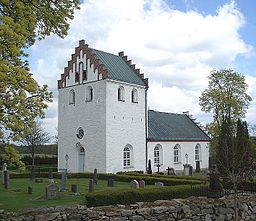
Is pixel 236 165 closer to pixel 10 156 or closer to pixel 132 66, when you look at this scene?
pixel 10 156

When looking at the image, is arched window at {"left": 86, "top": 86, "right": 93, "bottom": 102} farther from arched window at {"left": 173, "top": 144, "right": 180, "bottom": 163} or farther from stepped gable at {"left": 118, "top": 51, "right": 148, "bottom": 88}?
arched window at {"left": 173, "top": 144, "right": 180, "bottom": 163}

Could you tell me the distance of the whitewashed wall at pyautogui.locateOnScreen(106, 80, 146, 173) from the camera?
1158 inches

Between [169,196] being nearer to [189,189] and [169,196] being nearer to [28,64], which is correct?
[189,189]

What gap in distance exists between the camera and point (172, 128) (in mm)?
38625

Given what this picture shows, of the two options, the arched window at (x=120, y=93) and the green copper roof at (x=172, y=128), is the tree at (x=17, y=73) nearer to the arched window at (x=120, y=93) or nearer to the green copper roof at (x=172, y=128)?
the arched window at (x=120, y=93)

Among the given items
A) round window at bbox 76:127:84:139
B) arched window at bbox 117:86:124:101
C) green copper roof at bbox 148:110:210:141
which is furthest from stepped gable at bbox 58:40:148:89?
green copper roof at bbox 148:110:210:141

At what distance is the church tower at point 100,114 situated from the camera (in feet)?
96.7

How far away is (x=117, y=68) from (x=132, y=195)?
1956cm

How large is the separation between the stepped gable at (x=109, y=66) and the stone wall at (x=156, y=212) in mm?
17850

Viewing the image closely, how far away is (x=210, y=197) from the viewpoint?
47.3 feet

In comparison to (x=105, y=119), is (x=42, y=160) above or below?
below

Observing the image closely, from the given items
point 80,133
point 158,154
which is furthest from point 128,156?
point 80,133

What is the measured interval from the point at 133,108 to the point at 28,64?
864 inches

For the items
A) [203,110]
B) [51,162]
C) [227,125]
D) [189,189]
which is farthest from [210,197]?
[51,162]
